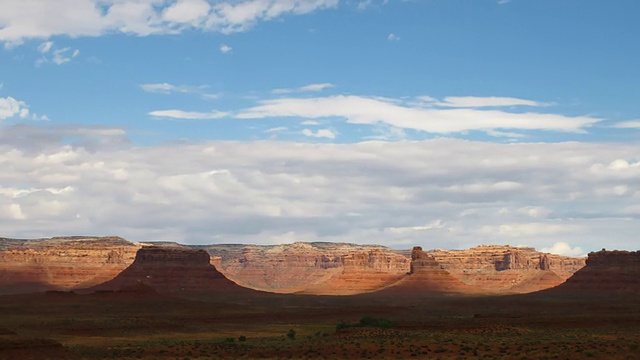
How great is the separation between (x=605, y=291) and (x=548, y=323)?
91.0 m

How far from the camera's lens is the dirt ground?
53.9 meters

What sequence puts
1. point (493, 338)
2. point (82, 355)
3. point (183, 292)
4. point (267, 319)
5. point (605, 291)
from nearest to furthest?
point (82, 355), point (493, 338), point (267, 319), point (605, 291), point (183, 292)

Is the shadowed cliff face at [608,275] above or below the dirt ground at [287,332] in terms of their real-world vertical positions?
above

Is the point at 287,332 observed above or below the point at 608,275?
below

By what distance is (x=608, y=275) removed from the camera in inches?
7101

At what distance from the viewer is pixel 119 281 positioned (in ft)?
641

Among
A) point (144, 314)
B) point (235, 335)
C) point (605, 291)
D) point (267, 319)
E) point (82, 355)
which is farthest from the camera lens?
point (605, 291)

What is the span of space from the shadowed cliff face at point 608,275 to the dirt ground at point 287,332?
20.0 feet

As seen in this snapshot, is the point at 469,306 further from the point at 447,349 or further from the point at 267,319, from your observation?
the point at 447,349

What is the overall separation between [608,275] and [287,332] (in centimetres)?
11231

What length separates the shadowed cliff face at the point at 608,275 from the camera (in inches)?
6816

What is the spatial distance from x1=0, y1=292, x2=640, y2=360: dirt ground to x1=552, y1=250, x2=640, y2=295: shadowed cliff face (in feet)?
20.0

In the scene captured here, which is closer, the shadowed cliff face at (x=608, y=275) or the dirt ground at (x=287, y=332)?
the dirt ground at (x=287, y=332)

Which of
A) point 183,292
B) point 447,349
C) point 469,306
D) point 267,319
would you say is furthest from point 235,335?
point 183,292
